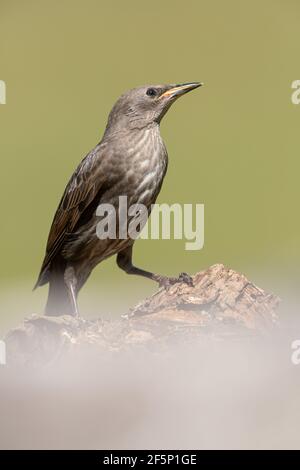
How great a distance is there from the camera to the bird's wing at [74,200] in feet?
17.3

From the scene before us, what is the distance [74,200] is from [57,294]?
2.24 ft

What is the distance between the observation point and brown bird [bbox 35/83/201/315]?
523 centimetres

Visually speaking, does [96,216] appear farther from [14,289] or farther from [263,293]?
[263,293]

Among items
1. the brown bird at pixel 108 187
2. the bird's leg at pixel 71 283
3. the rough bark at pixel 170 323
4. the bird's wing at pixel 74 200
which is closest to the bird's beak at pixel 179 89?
the brown bird at pixel 108 187

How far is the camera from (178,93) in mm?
5289

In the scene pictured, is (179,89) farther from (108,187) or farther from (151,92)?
(108,187)

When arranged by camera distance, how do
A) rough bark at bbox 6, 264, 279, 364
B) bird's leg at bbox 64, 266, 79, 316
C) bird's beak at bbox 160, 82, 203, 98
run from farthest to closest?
bird's leg at bbox 64, 266, 79, 316 → bird's beak at bbox 160, 82, 203, 98 → rough bark at bbox 6, 264, 279, 364

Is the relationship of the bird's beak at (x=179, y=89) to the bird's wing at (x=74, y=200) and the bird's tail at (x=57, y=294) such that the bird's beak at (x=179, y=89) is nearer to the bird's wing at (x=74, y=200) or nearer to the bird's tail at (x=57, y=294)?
the bird's wing at (x=74, y=200)

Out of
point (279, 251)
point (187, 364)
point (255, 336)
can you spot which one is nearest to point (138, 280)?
point (279, 251)

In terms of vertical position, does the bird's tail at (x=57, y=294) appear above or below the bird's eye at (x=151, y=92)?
below

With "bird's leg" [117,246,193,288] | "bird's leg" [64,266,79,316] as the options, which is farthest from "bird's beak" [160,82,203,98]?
"bird's leg" [64,266,79,316]

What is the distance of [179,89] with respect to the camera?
17.3ft

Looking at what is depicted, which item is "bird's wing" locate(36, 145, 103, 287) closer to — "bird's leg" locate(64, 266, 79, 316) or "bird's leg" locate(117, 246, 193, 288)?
"bird's leg" locate(64, 266, 79, 316)

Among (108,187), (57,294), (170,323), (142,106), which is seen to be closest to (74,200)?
(108,187)
